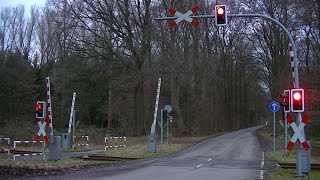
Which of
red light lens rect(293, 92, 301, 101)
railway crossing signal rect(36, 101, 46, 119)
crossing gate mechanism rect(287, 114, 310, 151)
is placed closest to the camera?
red light lens rect(293, 92, 301, 101)

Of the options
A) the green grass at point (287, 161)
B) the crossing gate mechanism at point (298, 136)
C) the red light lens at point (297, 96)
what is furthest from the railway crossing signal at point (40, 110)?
the red light lens at point (297, 96)

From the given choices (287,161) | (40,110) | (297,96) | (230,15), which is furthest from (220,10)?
(287,161)

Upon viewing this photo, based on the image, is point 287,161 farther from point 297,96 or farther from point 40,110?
point 40,110

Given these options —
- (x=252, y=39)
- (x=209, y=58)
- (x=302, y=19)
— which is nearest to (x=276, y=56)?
(x=252, y=39)

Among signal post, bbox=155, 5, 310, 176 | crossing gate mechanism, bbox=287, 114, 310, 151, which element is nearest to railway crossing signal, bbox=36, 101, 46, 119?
signal post, bbox=155, 5, 310, 176

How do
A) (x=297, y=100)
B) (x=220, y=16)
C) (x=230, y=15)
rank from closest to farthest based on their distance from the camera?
(x=220, y=16) → (x=297, y=100) → (x=230, y=15)

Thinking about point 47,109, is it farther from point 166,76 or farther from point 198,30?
point 198,30

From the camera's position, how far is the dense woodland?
49281mm

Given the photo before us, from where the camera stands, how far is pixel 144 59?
53.1 metres

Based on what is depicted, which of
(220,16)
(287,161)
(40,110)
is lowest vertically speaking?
(287,161)

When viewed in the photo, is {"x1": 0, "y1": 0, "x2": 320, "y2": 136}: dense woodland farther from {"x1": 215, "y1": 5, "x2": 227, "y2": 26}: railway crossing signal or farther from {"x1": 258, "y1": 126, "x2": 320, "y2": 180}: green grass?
{"x1": 215, "y1": 5, "x2": 227, "y2": 26}: railway crossing signal

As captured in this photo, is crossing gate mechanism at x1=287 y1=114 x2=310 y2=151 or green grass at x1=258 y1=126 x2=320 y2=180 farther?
green grass at x1=258 y1=126 x2=320 y2=180

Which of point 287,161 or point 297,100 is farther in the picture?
point 287,161

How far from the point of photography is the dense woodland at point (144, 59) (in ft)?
162
